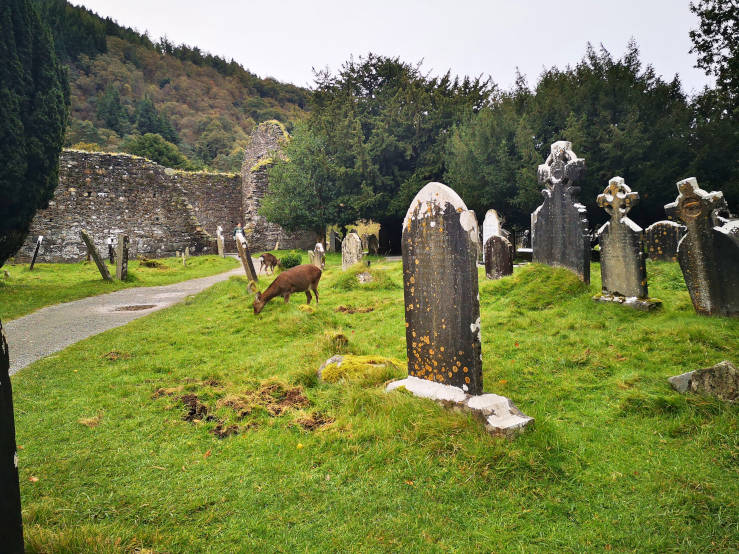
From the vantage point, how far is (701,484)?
260 centimetres

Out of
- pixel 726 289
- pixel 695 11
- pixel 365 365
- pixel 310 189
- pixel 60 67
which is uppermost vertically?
pixel 695 11

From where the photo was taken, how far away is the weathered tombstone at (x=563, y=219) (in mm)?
7859

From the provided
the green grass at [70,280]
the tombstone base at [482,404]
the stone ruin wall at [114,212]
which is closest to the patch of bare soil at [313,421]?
the tombstone base at [482,404]

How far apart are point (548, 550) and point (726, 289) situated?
5.29m

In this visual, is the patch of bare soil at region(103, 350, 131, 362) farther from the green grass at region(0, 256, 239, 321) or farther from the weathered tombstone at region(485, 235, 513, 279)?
the weathered tombstone at region(485, 235, 513, 279)

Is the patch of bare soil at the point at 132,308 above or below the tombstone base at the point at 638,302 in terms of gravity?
below

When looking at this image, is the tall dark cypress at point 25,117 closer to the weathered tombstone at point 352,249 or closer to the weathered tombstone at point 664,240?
the weathered tombstone at point 352,249

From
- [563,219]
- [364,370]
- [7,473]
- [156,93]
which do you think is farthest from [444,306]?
[156,93]

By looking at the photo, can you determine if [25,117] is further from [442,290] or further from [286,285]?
[442,290]

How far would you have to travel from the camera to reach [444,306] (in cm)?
385

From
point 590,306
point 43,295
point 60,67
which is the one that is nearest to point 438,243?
point 590,306

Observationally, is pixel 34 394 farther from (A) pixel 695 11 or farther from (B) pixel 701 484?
(A) pixel 695 11

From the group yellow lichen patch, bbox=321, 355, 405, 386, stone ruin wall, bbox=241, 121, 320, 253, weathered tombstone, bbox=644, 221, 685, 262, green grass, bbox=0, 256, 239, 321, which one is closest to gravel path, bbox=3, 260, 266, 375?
green grass, bbox=0, 256, 239, 321

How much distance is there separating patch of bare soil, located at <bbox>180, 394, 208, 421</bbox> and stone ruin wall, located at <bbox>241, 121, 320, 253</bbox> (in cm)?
2304
